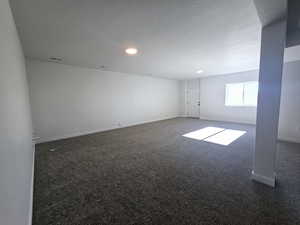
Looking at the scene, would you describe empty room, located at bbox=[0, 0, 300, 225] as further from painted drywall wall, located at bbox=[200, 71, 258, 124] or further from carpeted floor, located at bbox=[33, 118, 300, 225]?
painted drywall wall, located at bbox=[200, 71, 258, 124]

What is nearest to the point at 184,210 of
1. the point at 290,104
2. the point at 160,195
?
the point at 160,195

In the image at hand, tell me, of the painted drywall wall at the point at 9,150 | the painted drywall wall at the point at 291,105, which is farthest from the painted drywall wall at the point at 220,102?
the painted drywall wall at the point at 9,150

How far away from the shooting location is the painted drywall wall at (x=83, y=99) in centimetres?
372

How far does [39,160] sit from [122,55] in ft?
9.52

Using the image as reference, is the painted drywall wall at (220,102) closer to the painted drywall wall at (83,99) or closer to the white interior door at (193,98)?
the white interior door at (193,98)

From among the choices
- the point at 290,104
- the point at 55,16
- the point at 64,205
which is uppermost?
the point at 55,16

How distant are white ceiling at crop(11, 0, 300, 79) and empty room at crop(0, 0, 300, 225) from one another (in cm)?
2

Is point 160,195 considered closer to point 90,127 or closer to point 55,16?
point 55,16

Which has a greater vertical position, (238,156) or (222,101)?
(222,101)

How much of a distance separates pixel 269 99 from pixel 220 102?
16.7 ft

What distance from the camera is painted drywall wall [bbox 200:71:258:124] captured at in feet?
18.9

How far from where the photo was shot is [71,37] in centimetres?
237

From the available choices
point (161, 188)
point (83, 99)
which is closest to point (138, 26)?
point (161, 188)

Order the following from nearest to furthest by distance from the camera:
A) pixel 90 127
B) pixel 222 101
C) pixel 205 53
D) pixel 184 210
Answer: pixel 184 210
pixel 205 53
pixel 90 127
pixel 222 101
